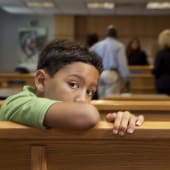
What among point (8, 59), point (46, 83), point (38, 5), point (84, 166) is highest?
point (38, 5)

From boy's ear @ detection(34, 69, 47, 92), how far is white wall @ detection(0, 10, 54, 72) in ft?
33.7

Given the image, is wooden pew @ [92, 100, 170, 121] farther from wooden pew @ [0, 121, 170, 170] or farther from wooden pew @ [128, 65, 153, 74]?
wooden pew @ [128, 65, 153, 74]

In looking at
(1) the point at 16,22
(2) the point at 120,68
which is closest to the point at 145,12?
(1) the point at 16,22

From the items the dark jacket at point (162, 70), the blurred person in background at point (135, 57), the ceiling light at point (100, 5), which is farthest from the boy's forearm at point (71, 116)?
the ceiling light at point (100, 5)

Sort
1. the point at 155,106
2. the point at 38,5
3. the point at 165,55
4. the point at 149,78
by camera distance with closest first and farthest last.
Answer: the point at 155,106 < the point at 165,55 < the point at 149,78 < the point at 38,5

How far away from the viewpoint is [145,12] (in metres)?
10.0

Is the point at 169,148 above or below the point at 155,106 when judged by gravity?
above

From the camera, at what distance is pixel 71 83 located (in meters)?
0.99

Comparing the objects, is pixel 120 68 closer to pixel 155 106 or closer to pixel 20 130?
pixel 155 106

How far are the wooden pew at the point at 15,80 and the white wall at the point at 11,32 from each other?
5.22 metres

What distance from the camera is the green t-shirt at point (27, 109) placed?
73 centimetres

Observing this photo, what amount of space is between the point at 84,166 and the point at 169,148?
16cm

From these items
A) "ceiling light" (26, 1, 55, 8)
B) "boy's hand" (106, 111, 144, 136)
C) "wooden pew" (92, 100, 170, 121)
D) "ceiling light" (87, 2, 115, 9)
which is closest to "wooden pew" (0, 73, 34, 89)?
"ceiling light" (26, 1, 55, 8)

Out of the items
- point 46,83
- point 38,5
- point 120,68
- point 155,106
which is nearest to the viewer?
point 46,83
